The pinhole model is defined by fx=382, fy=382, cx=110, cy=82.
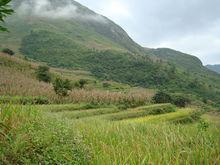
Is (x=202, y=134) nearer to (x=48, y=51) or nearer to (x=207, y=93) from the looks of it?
(x=207, y=93)

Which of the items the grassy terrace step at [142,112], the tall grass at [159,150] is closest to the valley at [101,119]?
the tall grass at [159,150]

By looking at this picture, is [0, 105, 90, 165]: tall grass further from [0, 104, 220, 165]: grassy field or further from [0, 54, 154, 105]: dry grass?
[0, 54, 154, 105]: dry grass

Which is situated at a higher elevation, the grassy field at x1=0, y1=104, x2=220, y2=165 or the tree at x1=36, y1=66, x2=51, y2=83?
the grassy field at x1=0, y1=104, x2=220, y2=165

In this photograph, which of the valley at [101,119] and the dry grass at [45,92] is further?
the dry grass at [45,92]

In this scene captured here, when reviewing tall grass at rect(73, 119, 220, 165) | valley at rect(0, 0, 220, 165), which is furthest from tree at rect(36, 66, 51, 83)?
tall grass at rect(73, 119, 220, 165)

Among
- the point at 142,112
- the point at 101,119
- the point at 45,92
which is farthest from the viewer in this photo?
the point at 45,92

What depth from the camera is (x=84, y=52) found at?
561 ft

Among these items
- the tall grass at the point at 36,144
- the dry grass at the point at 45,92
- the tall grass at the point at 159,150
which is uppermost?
the tall grass at the point at 159,150

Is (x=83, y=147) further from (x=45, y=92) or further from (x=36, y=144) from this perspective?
(x=45, y=92)

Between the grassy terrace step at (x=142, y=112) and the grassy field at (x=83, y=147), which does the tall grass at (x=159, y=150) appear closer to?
the grassy field at (x=83, y=147)

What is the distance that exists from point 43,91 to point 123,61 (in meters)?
114

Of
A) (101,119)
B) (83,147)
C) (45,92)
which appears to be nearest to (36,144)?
(83,147)

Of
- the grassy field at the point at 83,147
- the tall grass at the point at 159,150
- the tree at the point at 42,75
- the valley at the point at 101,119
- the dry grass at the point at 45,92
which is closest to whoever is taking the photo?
the tall grass at the point at 159,150

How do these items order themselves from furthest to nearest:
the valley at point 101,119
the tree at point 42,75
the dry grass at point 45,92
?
the tree at point 42,75 < the dry grass at point 45,92 < the valley at point 101,119
